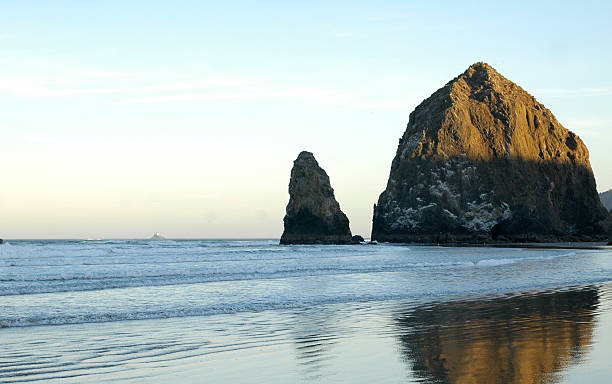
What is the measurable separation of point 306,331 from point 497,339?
3720 millimetres

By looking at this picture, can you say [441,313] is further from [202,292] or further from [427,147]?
[427,147]

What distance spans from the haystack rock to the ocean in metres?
80.0

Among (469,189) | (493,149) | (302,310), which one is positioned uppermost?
(493,149)

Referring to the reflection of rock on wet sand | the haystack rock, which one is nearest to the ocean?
the reflection of rock on wet sand

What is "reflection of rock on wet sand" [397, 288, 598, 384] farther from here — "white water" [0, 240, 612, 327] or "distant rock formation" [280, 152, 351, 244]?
"distant rock formation" [280, 152, 351, 244]

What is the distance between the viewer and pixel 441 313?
15031 millimetres

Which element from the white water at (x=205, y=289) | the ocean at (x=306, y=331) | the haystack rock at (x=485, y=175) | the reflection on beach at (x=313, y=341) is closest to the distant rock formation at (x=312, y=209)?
the haystack rock at (x=485, y=175)

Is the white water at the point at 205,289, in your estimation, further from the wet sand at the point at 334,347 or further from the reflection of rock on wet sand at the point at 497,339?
the reflection of rock on wet sand at the point at 497,339

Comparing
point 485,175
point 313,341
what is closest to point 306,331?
point 313,341

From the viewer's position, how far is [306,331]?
12.6m

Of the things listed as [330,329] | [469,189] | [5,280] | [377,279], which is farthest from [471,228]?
[330,329]

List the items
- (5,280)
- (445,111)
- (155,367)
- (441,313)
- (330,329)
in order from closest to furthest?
1. (155,367)
2. (330,329)
3. (441,313)
4. (5,280)
5. (445,111)

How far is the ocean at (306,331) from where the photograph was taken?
27.9 ft

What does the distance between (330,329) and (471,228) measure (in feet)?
305
